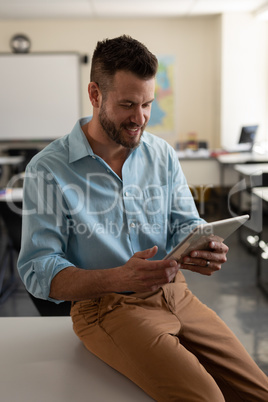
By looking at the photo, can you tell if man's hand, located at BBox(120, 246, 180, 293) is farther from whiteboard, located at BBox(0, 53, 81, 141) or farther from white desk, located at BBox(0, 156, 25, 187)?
whiteboard, located at BBox(0, 53, 81, 141)

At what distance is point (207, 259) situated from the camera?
1342 millimetres

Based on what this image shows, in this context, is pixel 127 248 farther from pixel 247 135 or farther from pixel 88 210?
pixel 247 135

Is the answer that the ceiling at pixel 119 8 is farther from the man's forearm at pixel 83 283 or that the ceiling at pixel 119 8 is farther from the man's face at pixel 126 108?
the man's forearm at pixel 83 283

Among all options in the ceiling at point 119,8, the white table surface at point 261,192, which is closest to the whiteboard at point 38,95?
the ceiling at point 119,8

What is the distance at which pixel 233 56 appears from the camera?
258 inches

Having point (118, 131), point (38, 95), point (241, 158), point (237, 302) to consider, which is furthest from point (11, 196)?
point (38, 95)

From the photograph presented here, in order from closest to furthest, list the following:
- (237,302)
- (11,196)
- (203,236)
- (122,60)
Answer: (203,236), (122,60), (237,302), (11,196)

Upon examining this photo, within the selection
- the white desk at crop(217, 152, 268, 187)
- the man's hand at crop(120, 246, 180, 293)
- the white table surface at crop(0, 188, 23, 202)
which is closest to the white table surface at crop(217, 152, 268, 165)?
the white desk at crop(217, 152, 268, 187)

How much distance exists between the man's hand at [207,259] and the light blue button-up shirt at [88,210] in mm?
239

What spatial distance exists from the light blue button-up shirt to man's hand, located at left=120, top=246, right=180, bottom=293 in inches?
8.7

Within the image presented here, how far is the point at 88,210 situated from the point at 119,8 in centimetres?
554

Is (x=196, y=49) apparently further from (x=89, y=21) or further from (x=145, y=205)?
(x=145, y=205)

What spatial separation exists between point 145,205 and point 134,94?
1.31ft

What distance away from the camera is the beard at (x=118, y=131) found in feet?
4.89
